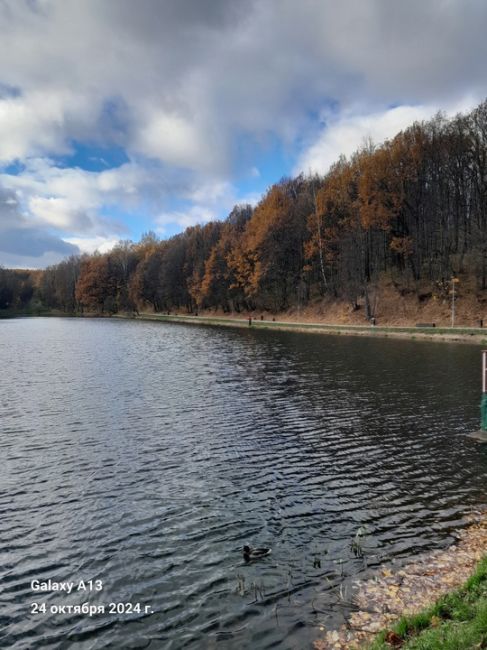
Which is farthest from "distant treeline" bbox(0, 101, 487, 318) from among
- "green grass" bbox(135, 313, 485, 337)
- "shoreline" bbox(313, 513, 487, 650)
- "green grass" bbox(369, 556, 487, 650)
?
"green grass" bbox(369, 556, 487, 650)

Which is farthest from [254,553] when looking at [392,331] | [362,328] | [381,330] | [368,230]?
[368,230]

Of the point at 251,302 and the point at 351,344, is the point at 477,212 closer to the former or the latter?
the point at 351,344

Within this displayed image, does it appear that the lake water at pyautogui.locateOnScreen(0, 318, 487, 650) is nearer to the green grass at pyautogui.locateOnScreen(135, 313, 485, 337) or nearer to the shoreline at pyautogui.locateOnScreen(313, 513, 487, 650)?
the shoreline at pyautogui.locateOnScreen(313, 513, 487, 650)

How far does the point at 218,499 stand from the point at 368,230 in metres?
58.3

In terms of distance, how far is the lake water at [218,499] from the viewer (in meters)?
6.77

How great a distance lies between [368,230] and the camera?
6281 cm

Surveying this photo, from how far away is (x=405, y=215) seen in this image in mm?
61125

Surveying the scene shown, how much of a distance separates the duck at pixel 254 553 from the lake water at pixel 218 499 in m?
0.17

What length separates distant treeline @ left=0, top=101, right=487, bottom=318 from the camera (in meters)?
56.0

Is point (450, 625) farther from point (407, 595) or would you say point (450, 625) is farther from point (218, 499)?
point (218, 499)

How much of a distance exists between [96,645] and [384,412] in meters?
14.7

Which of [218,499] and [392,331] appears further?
[392,331]

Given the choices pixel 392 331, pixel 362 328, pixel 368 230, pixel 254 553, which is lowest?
pixel 254 553

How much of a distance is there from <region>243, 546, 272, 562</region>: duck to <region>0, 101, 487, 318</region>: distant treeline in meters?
49.8
